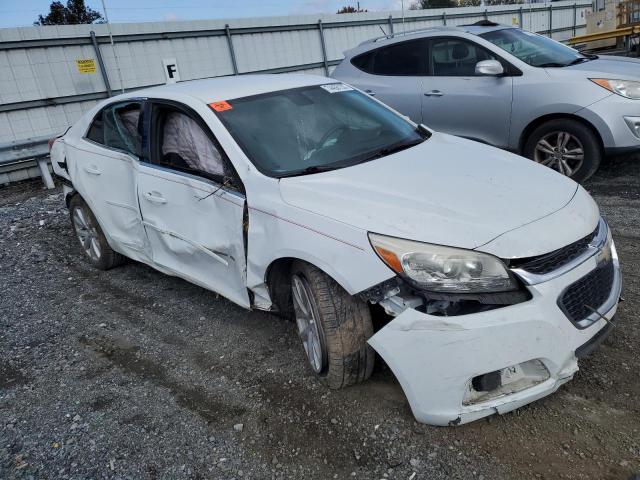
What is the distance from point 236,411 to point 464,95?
4731 mm

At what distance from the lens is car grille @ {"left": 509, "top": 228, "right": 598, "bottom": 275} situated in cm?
227

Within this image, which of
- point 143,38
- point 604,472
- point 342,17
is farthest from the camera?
point 342,17

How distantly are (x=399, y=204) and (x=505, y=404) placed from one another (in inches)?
40.2

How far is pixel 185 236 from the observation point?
352 centimetres

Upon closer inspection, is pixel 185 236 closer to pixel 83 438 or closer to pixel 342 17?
pixel 83 438

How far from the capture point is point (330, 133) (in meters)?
3.45

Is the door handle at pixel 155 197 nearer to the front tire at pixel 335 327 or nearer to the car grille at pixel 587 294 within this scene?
the front tire at pixel 335 327

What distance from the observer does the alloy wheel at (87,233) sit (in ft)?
15.9

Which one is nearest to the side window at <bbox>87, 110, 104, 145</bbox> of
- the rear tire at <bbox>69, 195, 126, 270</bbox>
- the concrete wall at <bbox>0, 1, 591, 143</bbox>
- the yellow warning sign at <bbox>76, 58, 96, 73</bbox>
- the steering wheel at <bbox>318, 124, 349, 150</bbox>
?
the rear tire at <bbox>69, 195, 126, 270</bbox>

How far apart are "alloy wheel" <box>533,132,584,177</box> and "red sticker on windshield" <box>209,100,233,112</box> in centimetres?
378

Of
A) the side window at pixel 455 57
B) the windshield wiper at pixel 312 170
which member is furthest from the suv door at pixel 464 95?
the windshield wiper at pixel 312 170

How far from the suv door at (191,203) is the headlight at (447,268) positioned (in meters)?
1.08

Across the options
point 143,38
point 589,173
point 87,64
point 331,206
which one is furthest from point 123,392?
point 143,38

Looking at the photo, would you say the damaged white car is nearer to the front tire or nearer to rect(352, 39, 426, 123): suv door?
the front tire
